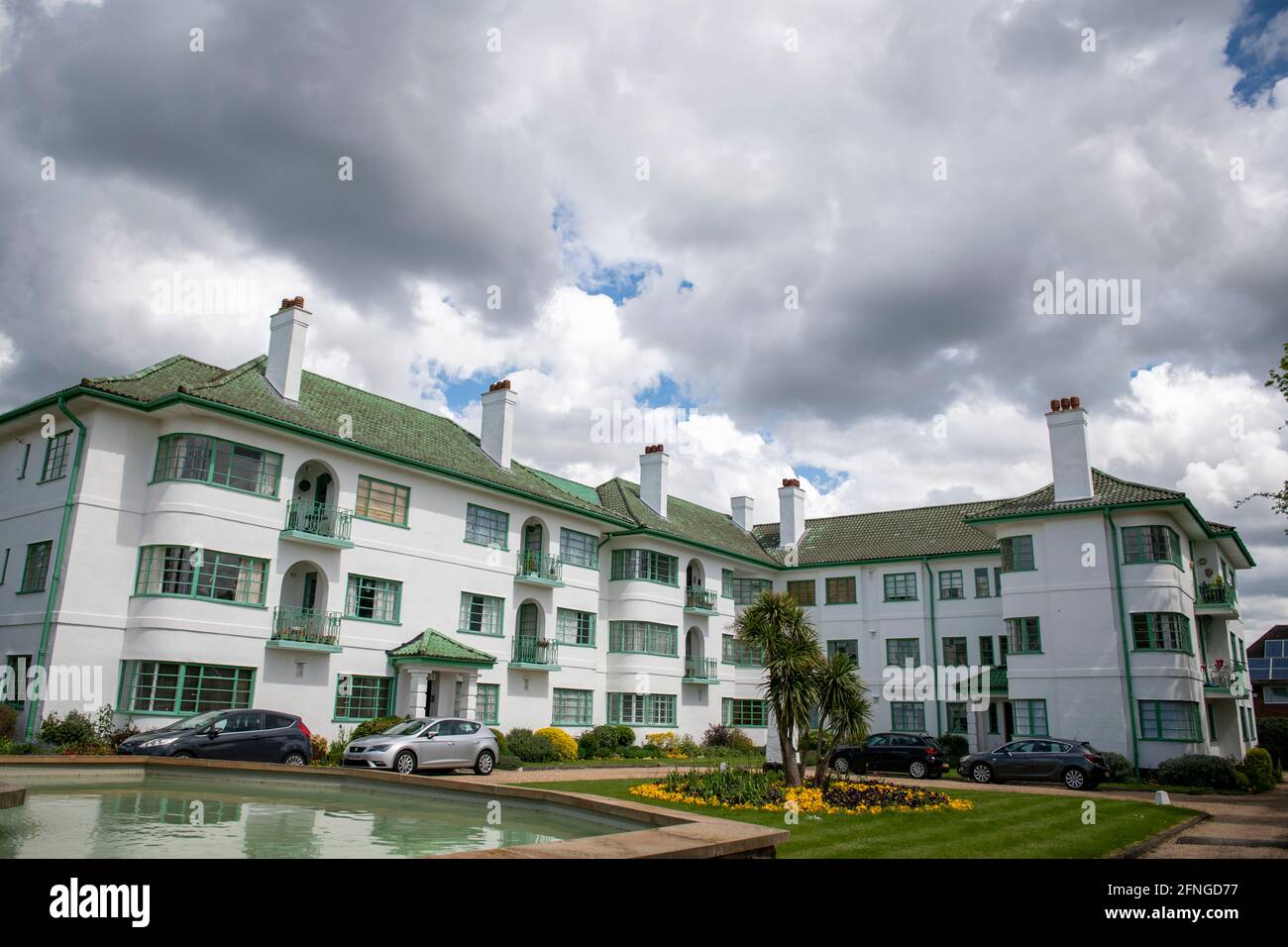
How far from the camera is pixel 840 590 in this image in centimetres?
4378

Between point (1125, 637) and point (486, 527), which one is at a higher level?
point (486, 527)

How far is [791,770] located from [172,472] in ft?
57.0

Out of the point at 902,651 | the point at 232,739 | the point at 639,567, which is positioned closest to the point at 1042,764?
the point at 902,651

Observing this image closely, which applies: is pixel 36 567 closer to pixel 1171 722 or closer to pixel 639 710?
pixel 639 710

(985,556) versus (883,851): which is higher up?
(985,556)

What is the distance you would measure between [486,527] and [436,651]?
5529mm

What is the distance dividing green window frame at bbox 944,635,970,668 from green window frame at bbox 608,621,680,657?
1205cm

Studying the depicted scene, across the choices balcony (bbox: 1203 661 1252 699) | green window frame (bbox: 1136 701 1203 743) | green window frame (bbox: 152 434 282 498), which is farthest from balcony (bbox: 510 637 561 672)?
balcony (bbox: 1203 661 1252 699)

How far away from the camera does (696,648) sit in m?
42.2

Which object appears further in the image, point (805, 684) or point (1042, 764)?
point (1042, 764)

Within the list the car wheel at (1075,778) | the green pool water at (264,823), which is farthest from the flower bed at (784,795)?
the car wheel at (1075,778)
